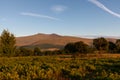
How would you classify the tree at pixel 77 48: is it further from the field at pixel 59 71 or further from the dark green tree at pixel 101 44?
the field at pixel 59 71

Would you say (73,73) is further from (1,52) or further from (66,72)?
(1,52)

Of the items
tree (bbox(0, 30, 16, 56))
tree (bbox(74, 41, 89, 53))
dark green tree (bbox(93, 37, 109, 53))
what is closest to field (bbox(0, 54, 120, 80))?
tree (bbox(0, 30, 16, 56))

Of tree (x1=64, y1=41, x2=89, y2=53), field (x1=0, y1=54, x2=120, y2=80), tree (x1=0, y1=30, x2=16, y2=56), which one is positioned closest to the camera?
field (x1=0, y1=54, x2=120, y2=80)

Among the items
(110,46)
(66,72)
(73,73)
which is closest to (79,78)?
(73,73)

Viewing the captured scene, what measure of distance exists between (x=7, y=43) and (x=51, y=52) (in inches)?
753

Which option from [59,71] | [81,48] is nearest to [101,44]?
[81,48]

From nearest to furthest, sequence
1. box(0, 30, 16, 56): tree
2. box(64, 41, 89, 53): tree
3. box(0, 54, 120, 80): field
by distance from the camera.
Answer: box(0, 54, 120, 80): field → box(0, 30, 16, 56): tree → box(64, 41, 89, 53): tree

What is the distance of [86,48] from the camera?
282ft

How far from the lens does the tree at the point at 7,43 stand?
65688 mm

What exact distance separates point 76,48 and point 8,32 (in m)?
26.8

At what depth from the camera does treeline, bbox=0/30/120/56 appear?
6638 cm

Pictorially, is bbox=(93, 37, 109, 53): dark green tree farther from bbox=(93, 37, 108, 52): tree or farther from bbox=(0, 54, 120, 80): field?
bbox=(0, 54, 120, 80): field

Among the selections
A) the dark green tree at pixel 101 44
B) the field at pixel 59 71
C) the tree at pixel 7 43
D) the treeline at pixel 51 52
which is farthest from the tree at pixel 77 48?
the field at pixel 59 71

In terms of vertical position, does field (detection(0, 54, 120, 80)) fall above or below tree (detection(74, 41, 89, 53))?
above
